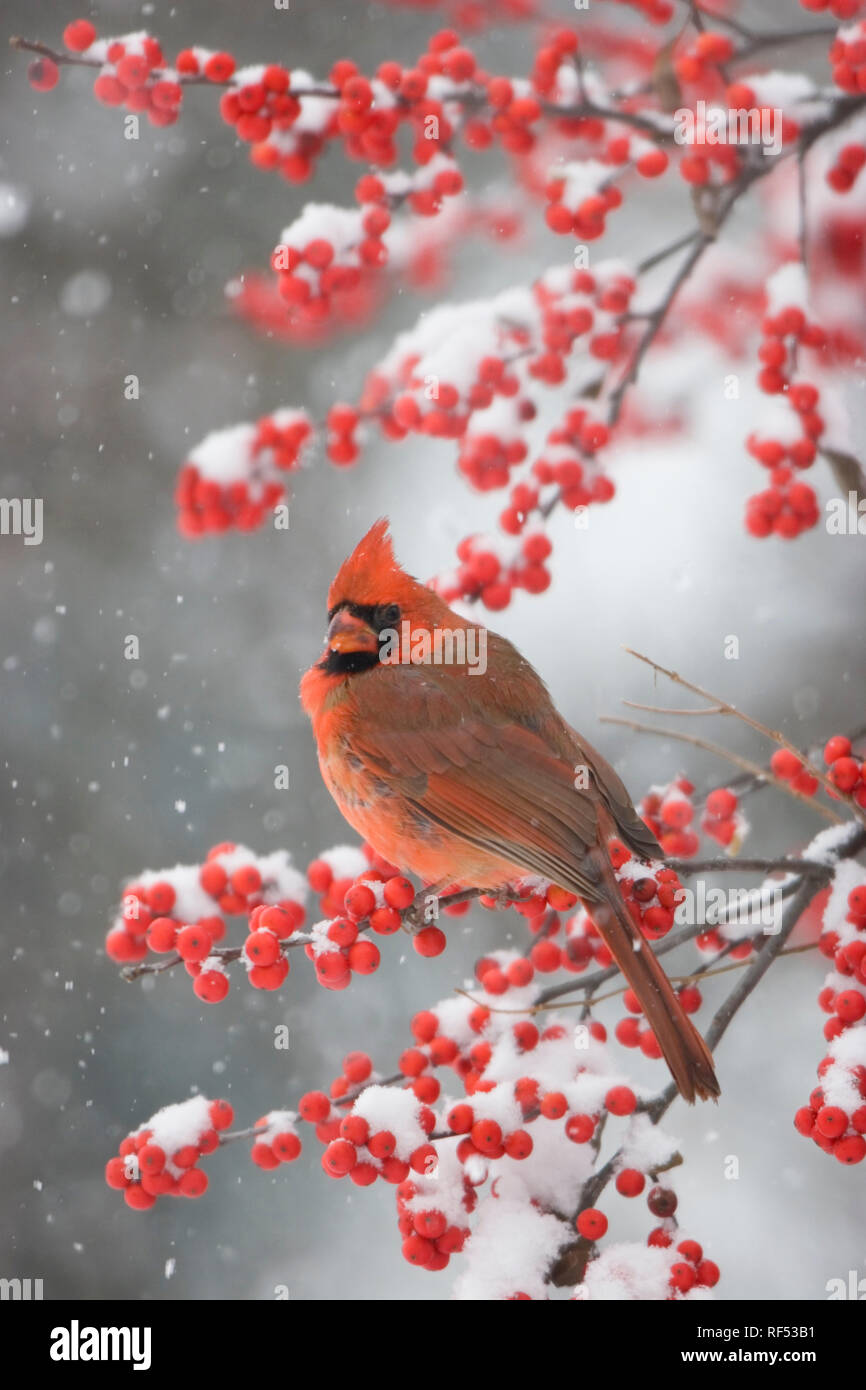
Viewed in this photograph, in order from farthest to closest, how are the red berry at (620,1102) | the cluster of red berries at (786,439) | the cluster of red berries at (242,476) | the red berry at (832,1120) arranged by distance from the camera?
the cluster of red berries at (242,476)
the cluster of red berries at (786,439)
the red berry at (620,1102)
the red berry at (832,1120)

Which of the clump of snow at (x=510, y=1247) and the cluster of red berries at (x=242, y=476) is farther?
the cluster of red berries at (x=242, y=476)

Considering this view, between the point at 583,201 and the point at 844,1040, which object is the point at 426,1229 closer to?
the point at 844,1040

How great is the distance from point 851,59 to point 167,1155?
1.25 m

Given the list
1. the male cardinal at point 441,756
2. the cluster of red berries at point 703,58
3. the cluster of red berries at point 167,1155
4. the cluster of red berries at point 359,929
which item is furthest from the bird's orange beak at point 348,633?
the cluster of red berries at point 703,58

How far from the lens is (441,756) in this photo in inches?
47.9

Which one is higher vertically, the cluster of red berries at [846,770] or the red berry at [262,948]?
the cluster of red berries at [846,770]

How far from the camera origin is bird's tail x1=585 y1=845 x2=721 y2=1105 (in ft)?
3.27

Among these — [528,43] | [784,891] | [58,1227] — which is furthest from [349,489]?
[58,1227]

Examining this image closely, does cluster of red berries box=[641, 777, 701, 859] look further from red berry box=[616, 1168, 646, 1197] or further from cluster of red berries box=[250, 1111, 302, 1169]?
Result: cluster of red berries box=[250, 1111, 302, 1169]

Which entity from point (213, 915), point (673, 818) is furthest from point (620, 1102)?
point (213, 915)

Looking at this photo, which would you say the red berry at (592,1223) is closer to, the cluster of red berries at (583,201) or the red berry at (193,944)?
the red berry at (193,944)

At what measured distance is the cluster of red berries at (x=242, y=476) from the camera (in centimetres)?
143

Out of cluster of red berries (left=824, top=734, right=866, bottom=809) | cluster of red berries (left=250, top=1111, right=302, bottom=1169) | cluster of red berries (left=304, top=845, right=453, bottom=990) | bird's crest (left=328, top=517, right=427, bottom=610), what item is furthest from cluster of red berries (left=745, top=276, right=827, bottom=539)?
cluster of red berries (left=250, top=1111, right=302, bottom=1169)
